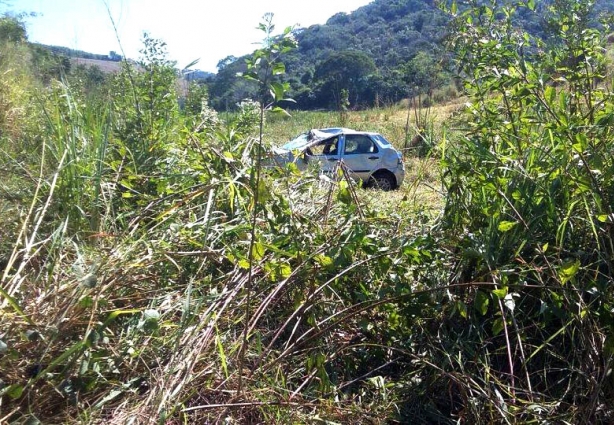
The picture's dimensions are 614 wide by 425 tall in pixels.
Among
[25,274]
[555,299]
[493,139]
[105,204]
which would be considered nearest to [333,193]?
[493,139]

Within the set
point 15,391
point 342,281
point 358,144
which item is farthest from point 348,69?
point 15,391

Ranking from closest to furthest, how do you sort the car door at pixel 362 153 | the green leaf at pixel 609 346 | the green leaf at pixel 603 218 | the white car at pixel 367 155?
1. the green leaf at pixel 609 346
2. the green leaf at pixel 603 218
3. the white car at pixel 367 155
4. the car door at pixel 362 153

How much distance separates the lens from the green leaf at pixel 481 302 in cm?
248

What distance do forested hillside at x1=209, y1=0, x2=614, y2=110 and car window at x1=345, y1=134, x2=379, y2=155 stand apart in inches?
60.7

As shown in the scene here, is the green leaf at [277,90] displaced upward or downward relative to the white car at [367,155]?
upward

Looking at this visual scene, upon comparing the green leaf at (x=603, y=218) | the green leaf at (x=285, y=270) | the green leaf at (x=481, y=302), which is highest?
the green leaf at (x=603, y=218)

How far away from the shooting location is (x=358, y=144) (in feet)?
40.8

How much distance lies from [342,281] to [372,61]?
141 feet

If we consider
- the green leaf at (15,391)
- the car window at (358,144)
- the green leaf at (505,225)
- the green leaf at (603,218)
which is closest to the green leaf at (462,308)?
the green leaf at (505,225)

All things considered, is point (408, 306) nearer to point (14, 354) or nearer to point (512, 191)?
point (512, 191)

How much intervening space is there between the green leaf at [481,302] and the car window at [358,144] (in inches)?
387

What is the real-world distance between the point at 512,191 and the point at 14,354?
2200 millimetres

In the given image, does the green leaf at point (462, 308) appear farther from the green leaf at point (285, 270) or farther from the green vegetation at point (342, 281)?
the green leaf at point (285, 270)

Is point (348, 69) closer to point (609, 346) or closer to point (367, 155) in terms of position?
point (367, 155)
